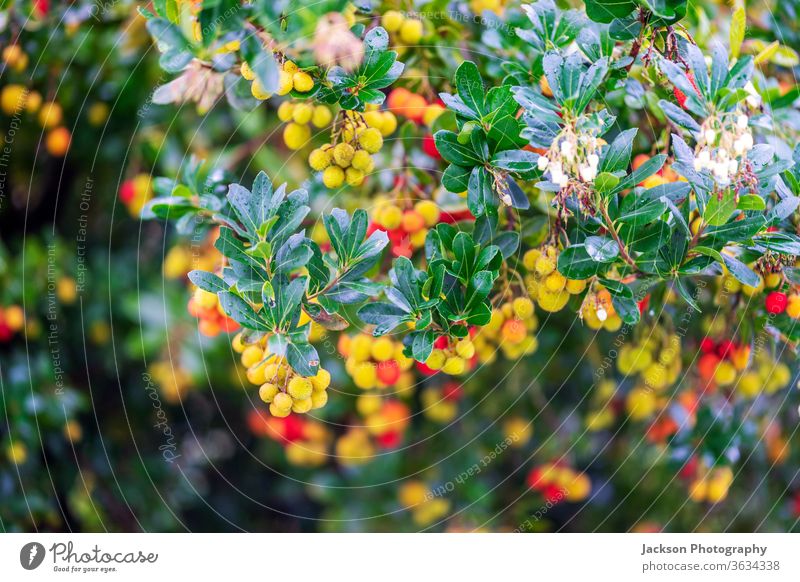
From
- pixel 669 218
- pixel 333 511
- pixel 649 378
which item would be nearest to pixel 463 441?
pixel 333 511

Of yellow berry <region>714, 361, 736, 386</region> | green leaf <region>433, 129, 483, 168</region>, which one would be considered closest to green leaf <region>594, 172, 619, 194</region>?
green leaf <region>433, 129, 483, 168</region>

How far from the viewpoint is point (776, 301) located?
2.85ft

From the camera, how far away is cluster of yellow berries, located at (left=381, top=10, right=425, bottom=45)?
911 mm

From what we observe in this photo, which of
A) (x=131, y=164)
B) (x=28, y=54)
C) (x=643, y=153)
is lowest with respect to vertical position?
(x=131, y=164)

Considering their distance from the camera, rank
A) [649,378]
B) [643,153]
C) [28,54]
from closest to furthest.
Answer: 1. [643,153]
2. [649,378]
3. [28,54]

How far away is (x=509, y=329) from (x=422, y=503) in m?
0.84

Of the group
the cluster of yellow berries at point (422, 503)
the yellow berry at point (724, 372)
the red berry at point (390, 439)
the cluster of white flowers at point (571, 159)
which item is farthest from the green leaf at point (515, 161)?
the cluster of yellow berries at point (422, 503)

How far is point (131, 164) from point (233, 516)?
80 centimetres

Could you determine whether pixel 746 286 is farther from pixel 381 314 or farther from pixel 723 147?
pixel 381 314

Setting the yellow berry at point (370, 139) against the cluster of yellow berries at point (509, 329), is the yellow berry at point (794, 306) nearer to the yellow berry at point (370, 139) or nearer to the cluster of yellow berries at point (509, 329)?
the cluster of yellow berries at point (509, 329)

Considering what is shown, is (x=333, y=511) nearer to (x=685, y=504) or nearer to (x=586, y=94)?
(x=685, y=504)

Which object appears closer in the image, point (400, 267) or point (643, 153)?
point (400, 267)

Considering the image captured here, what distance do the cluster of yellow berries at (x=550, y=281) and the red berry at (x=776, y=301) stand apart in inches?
8.9

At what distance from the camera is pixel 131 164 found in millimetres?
1530
